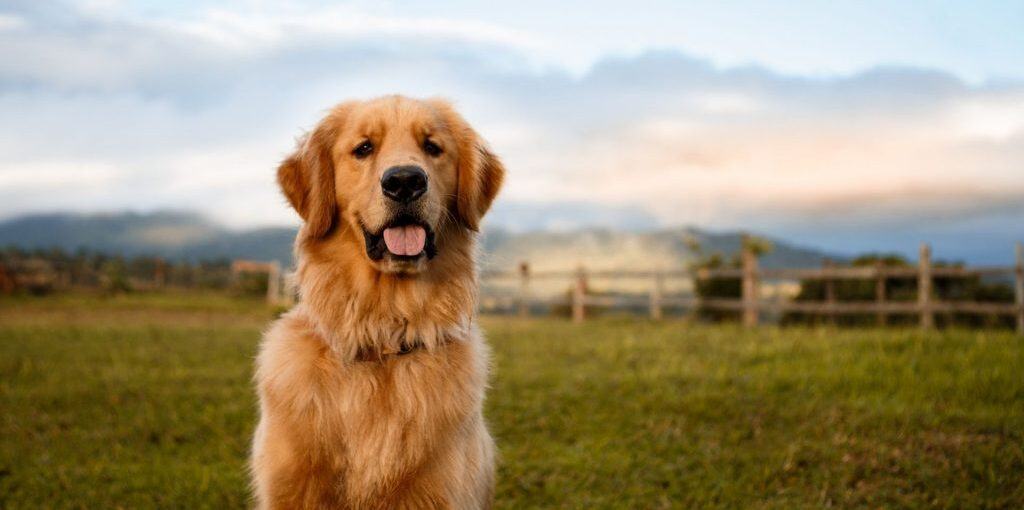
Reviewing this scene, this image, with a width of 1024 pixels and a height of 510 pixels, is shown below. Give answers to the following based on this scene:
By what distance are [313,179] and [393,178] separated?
0.55m

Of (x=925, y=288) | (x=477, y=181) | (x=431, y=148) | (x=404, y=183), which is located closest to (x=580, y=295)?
(x=925, y=288)

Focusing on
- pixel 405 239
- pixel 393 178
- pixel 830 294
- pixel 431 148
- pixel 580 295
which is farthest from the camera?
pixel 580 295

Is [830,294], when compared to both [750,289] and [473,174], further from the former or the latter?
[473,174]

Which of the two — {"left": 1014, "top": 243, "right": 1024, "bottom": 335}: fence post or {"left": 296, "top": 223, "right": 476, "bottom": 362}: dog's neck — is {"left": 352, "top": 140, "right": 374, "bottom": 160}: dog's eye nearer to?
{"left": 296, "top": 223, "right": 476, "bottom": 362}: dog's neck

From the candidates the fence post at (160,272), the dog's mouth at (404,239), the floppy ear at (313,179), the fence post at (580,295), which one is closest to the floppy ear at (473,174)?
the dog's mouth at (404,239)

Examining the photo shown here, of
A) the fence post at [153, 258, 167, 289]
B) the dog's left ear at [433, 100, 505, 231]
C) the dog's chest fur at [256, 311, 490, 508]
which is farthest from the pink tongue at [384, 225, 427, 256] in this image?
the fence post at [153, 258, 167, 289]

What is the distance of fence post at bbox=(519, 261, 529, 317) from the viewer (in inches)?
1168

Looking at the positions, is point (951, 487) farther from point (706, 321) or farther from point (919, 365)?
point (706, 321)

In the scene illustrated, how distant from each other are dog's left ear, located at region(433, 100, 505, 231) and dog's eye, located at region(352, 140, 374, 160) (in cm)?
40

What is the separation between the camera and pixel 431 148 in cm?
354

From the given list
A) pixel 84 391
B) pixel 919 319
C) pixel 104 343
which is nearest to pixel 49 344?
pixel 104 343

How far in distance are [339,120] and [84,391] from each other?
7.20m

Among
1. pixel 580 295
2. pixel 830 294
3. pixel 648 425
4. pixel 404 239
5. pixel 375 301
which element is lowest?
pixel 648 425

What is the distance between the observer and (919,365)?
389 inches
